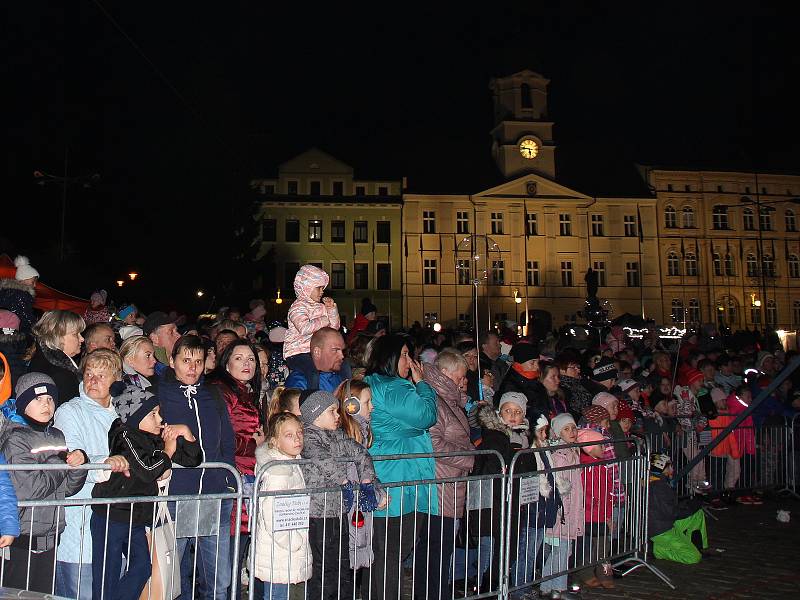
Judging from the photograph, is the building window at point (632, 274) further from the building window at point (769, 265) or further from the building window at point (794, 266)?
the building window at point (794, 266)

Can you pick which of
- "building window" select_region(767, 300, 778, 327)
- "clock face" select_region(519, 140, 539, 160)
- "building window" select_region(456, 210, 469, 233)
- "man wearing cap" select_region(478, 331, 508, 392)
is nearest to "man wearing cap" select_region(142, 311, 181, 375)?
"man wearing cap" select_region(478, 331, 508, 392)

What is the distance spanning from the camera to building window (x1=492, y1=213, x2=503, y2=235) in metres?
63.8

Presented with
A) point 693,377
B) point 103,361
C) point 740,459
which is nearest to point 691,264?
point 693,377

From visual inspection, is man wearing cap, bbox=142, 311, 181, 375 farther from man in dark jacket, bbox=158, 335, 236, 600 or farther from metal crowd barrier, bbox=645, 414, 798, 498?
metal crowd barrier, bbox=645, 414, 798, 498

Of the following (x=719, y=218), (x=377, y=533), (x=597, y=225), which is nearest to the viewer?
(x=377, y=533)

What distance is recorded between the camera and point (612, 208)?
66.0m

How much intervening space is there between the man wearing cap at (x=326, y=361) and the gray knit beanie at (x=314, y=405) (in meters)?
1.09

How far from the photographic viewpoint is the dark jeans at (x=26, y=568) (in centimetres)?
530

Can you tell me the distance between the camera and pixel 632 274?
66.1 m

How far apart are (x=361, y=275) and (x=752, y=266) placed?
32.2m

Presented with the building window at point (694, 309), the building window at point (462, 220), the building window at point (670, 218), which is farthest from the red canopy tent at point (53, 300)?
the building window at point (670, 218)

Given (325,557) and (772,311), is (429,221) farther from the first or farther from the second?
(325,557)

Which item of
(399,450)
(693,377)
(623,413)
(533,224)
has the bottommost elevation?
(399,450)

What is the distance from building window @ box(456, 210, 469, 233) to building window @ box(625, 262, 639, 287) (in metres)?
13.4
